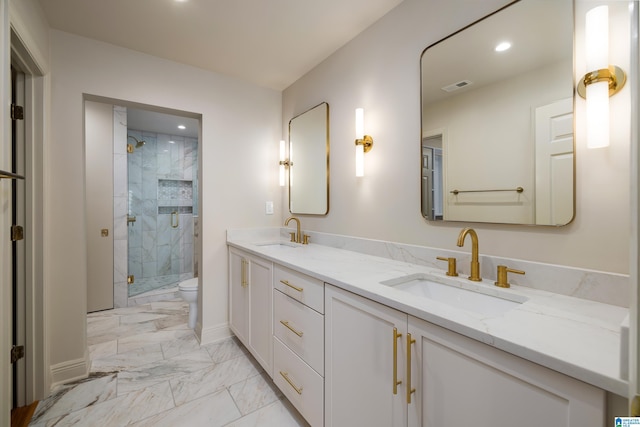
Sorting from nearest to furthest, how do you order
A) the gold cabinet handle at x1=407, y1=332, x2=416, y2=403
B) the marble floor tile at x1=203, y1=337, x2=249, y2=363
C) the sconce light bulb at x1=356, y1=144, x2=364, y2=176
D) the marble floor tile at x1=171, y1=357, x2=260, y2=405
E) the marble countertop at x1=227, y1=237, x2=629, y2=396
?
A: the marble countertop at x1=227, y1=237, x2=629, y2=396 → the gold cabinet handle at x1=407, y1=332, x2=416, y2=403 → the marble floor tile at x1=171, y1=357, x2=260, y2=405 → the sconce light bulb at x1=356, y1=144, x2=364, y2=176 → the marble floor tile at x1=203, y1=337, x2=249, y2=363

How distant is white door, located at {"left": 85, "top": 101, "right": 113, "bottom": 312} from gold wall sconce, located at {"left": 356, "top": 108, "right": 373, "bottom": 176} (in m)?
2.91

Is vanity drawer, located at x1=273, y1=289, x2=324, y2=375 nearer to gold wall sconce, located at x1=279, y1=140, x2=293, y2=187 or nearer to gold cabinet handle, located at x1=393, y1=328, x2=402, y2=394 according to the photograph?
gold cabinet handle, located at x1=393, y1=328, x2=402, y2=394

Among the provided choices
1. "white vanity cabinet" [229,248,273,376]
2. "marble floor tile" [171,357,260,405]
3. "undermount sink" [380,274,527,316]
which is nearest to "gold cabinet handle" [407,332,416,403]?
"undermount sink" [380,274,527,316]

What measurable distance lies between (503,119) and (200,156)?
2223 millimetres

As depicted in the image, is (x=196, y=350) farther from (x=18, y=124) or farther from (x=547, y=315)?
(x=547, y=315)

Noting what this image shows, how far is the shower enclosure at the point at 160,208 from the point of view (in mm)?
4168

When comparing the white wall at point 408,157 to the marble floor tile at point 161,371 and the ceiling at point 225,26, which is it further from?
the marble floor tile at point 161,371

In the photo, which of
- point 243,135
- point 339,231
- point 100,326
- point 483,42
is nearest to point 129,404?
point 100,326

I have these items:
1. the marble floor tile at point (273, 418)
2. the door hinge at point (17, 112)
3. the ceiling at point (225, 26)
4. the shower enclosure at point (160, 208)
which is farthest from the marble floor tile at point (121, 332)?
the ceiling at point (225, 26)

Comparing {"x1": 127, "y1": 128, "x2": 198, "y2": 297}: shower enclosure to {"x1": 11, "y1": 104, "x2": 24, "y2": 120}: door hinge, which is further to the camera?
{"x1": 127, "y1": 128, "x2": 198, "y2": 297}: shower enclosure

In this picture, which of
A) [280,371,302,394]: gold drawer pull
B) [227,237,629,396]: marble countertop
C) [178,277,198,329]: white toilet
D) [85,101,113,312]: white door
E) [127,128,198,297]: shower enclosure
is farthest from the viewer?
[127,128,198,297]: shower enclosure

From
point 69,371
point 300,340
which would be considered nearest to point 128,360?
point 69,371

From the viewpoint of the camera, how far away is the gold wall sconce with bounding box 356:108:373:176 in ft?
6.11

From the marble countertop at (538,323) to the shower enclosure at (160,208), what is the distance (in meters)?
3.92
